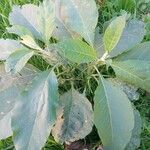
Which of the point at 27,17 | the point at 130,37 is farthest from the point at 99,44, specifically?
the point at 27,17

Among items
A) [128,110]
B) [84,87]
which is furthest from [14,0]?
[128,110]

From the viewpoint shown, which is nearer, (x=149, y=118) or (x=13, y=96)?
(x=13, y=96)

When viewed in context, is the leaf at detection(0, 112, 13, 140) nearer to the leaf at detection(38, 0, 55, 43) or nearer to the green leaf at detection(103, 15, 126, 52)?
the leaf at detection(38, 0, 55, 43)

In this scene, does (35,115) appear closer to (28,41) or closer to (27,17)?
(28,41)

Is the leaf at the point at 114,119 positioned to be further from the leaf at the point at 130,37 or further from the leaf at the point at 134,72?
the leaf at the point at 130,37

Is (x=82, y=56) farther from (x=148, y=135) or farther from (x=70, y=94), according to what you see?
(x=148, y=135)
